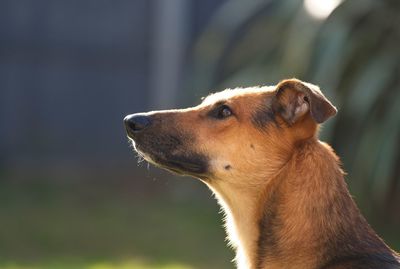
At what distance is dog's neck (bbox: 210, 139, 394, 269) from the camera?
15.9ft

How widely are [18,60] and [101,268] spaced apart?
4.61 m

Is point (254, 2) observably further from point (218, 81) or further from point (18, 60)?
point (18, 60)

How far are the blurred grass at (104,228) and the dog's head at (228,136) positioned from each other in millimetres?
3052

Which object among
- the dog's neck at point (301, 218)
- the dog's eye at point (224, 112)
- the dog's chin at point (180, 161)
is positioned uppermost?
the dog's eye at point (224, 112)

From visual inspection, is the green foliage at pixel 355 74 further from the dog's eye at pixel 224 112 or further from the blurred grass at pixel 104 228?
the dog's eye at pixel 224 112

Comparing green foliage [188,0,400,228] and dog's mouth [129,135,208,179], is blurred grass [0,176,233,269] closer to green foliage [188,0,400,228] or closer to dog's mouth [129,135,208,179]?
green foliage [188,0,400,228]

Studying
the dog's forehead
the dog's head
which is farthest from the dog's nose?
the dog's forehead

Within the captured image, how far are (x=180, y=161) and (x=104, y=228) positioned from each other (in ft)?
15.7

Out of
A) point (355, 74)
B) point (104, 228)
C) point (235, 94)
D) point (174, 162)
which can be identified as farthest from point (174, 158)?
point (355, 74)

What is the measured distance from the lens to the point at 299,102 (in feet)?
16.9

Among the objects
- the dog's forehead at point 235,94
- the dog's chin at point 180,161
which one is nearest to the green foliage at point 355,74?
the dog's forehead at point 235,94

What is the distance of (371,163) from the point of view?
9375 millimetres

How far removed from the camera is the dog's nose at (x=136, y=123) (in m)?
5.26

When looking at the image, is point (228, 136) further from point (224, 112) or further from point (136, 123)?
point (136, 123)
